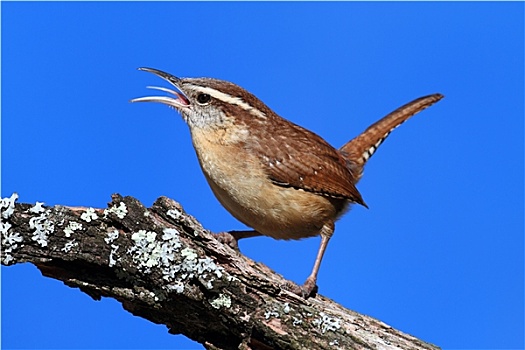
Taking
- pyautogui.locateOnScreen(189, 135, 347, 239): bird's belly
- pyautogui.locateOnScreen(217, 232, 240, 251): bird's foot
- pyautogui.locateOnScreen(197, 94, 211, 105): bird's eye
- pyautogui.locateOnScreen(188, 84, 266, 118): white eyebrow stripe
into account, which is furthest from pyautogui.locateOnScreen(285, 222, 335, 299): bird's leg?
pyautogui.locateOnScreen(197, 94, 211, 105): bird's eye

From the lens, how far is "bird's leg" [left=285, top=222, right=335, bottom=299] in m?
4.49

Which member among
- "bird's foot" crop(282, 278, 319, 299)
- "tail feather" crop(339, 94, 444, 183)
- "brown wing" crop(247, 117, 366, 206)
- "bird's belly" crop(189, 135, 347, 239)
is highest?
"tail feather" crop(339, 94, 444, 183)

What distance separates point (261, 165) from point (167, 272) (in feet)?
3.75

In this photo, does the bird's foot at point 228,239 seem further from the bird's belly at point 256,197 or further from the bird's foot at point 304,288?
the bird's foot at point 304,288

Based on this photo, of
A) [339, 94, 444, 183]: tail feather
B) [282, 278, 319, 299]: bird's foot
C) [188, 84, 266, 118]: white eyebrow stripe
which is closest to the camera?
[282, 278, 319, 299]: bird's foot

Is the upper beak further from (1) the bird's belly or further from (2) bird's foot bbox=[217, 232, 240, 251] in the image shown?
(2) bird's foot bbox=[217, 232, 240, 251]

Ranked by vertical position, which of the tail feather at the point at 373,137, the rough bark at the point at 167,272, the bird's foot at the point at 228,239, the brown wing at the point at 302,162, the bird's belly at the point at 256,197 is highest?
the tail feather at the point at 373,137

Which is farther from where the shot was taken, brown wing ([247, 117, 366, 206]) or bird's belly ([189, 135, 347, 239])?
brown wing ([247, 117, 366, 206])

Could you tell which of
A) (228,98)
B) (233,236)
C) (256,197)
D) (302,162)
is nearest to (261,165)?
(256,197)

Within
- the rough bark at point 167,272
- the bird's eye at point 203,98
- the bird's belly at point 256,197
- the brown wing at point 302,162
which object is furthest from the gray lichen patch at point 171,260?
the bird's eye at point 203,98

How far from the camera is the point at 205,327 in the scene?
4.14 m

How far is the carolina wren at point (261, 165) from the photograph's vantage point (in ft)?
15.4

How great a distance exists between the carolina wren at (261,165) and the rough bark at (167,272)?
49cm

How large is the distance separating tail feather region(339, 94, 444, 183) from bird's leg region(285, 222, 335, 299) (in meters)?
0.97
